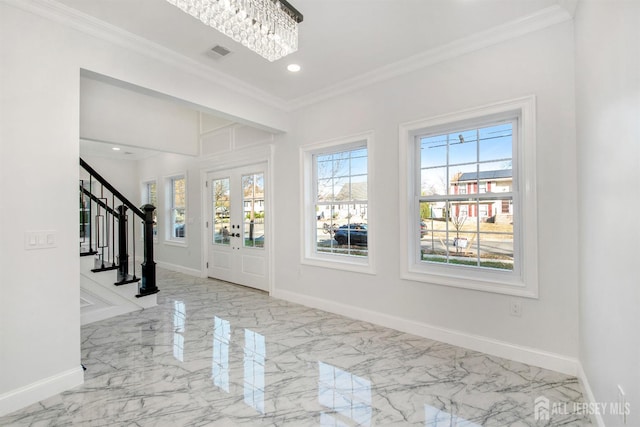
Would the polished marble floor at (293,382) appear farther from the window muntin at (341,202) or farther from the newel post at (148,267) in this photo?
the window muntin at (341,202)

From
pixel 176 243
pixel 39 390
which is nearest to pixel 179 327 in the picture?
pixel 39 390

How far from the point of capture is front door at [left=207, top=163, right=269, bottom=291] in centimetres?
502

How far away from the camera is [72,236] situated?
7.43 ft

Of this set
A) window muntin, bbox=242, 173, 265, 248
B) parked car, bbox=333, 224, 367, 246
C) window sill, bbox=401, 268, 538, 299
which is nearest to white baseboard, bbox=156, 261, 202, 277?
window muntin, bbox=242, 173, 265, 248

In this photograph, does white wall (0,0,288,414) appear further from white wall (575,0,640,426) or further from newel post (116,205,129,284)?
white wall (575,0,640,426)

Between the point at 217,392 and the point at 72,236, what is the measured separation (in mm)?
1602

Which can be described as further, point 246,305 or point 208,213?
point 208,213

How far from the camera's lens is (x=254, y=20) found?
200cm

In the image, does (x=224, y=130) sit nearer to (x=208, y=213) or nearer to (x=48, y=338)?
(x=208, y=213)

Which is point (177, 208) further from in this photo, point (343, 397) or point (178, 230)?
point (343, 397)

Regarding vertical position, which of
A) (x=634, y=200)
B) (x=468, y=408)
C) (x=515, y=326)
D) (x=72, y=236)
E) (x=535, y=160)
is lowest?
(x=468, y=408)

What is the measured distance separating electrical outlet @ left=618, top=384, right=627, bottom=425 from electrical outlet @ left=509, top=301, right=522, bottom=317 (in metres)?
1.20

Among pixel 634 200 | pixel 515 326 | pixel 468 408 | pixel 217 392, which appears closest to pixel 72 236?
pixel 217 392

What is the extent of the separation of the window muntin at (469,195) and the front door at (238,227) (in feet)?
8.66
